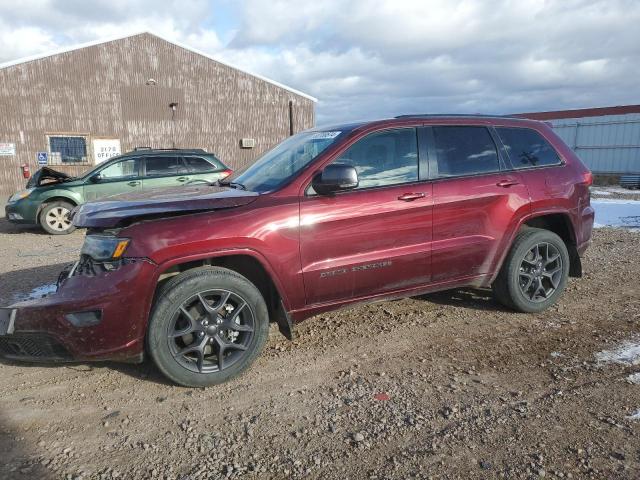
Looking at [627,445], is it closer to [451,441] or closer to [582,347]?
[451,441]

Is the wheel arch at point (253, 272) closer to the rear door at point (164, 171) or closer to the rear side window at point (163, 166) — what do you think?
the rear door at point (164, 171)

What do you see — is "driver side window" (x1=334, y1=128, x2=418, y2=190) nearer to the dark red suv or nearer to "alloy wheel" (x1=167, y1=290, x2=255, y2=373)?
the dark red suv

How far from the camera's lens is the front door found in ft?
11.5

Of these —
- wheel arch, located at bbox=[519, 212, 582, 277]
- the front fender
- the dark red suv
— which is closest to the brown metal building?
the front fender

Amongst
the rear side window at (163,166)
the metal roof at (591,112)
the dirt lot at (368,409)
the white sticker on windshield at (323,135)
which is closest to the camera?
the dirt lot at (368,409)

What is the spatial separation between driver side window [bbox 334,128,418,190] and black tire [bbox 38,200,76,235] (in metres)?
7.75

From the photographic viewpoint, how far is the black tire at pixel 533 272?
14.4ft

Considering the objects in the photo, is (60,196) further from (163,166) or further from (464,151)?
(464,151)

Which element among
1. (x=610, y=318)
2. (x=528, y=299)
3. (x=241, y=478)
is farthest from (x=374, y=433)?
(x=610, y=318)

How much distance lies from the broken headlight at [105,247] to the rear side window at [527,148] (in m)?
3.38

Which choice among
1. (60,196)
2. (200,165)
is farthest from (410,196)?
(60,196)

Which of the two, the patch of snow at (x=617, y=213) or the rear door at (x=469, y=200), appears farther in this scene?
the patch of snow at (x=617, y=213)

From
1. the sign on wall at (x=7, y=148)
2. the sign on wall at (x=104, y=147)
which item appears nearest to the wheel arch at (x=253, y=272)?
the sign on wall at (x=104, y=147)

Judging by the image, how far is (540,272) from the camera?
4535mm
